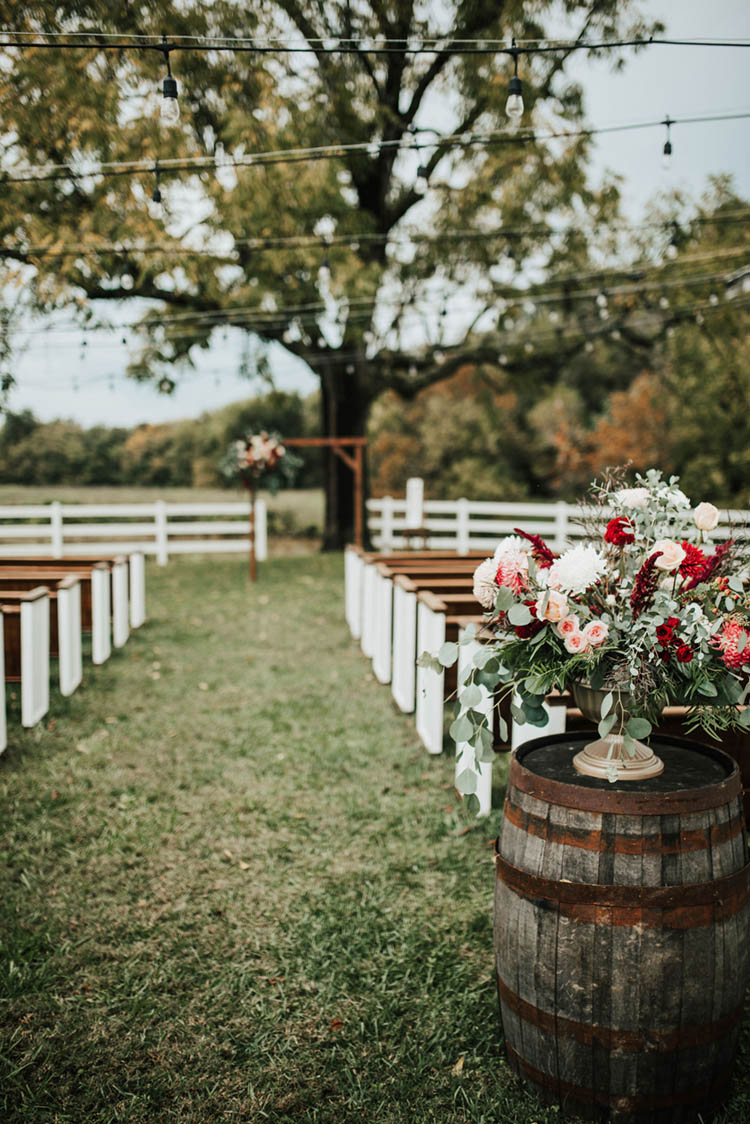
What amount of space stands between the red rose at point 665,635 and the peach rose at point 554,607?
23cm

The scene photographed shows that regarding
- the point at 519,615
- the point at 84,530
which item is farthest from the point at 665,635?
the point at 84,530

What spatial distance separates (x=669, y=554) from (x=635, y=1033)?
3.77 ft

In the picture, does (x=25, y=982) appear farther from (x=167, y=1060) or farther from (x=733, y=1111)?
(x=733, y=1111)

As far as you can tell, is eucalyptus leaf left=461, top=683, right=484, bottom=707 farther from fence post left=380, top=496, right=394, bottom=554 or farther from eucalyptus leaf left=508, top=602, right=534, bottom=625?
fence post left=380, top=496, right=394, bottom=554

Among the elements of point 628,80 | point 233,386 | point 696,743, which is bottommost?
point 696,743

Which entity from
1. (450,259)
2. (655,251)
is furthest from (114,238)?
(655,251)

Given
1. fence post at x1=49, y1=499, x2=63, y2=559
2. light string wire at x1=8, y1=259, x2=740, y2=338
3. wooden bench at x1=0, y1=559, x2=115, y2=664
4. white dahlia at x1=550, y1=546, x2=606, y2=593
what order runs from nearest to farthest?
1. white dahlia at x1=550, y1=546, x2=606, y2=593
2. wooden bench at x1=0, y1=559, x2=115, y2=664
3. light string wire at x1=8, y1=259, x2=740, y2=338
4. fence post at x1=49, y1=499, x2=63, y2=559

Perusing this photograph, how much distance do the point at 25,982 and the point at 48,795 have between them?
64.7 inches

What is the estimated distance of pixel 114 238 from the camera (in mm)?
9773

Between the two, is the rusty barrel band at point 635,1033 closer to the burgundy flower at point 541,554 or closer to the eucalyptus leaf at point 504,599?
the eucalyptus leaf at point 504,599

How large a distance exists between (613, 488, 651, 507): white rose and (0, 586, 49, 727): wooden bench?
153 inches

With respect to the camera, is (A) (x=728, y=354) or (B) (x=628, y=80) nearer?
(B) (x=628, y=80)

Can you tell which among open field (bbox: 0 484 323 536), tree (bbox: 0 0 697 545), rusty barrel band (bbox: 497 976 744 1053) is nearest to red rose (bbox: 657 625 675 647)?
rusty barrel band (bbox: 497 976 744 1053)

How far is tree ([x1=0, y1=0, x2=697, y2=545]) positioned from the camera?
9.32 m
